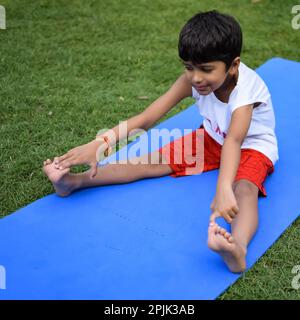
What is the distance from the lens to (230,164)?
1.97 metres

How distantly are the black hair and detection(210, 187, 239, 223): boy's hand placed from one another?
521 millimetres

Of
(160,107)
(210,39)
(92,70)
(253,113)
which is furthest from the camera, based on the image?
(92,70)

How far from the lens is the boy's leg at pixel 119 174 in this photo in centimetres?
225

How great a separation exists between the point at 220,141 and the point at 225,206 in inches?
20.8

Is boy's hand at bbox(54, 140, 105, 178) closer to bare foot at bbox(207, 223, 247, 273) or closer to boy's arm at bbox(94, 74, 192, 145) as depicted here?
boy's arm at bbox(94, 74, 192, 145)

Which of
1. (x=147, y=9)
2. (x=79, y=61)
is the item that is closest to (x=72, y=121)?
(x=79, y=61)

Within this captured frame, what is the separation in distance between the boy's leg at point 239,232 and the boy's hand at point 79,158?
1.99 feet

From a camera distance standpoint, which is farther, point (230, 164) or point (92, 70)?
point (92, 70)

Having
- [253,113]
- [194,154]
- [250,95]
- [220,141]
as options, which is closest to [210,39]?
[250,95]

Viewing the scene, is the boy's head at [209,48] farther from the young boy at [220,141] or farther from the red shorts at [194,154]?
the red shorts at [194,154]

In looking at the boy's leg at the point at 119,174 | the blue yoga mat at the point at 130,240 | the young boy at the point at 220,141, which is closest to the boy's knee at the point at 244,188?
the young boy at the point at 220,141

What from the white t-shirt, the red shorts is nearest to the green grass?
the white t-shirt

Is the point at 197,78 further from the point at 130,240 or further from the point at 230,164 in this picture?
the point at 130,240

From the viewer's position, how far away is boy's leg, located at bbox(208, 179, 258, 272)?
176 centimetres
